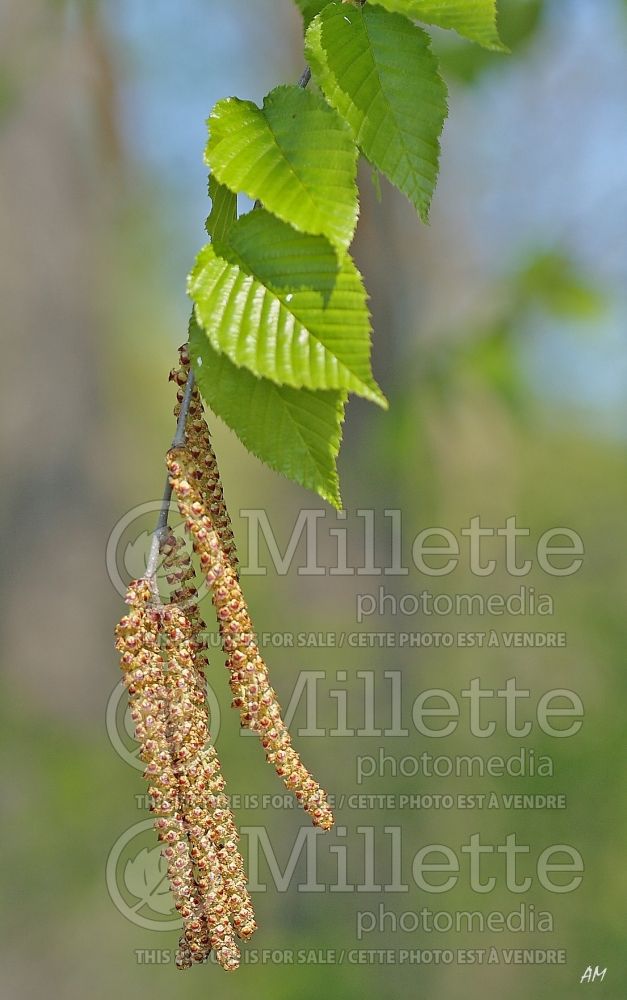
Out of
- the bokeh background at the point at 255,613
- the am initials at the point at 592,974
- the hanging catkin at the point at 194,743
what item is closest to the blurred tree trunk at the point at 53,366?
the bokeh background at the point at 255,613

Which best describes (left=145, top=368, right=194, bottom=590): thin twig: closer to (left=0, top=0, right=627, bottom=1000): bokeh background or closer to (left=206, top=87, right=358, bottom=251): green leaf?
(left=206, top=87, right=358, bottom=251): green leaf

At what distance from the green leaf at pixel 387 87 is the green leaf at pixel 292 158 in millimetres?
32

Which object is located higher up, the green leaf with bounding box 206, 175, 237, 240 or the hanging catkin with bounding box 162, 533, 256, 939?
the green leaf with bounding box 206, 175, 237, 240

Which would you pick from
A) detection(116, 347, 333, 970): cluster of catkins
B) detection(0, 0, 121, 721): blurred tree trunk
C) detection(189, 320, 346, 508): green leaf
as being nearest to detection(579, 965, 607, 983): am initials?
detection(0, 0, 121, 721): blurred tree trunk

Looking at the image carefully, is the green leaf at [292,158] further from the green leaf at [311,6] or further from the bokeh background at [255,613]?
the bokeh background at [255,613]

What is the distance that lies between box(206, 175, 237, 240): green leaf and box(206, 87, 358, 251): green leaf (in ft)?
0.09

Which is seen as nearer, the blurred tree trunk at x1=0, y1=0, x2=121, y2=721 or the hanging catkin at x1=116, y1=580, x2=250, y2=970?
the hanging catkin at x1=116, y1=580, x2=250, y2=970

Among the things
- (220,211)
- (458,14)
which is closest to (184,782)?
(220,211)

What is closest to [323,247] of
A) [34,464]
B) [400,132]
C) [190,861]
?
[400,132]

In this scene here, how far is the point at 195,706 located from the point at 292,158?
0.22 m

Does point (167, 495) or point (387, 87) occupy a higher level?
point (387, 87)

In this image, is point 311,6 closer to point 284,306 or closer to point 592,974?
point 284,306

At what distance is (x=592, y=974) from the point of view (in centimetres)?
164

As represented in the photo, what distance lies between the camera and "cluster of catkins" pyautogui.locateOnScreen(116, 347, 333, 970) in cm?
31
